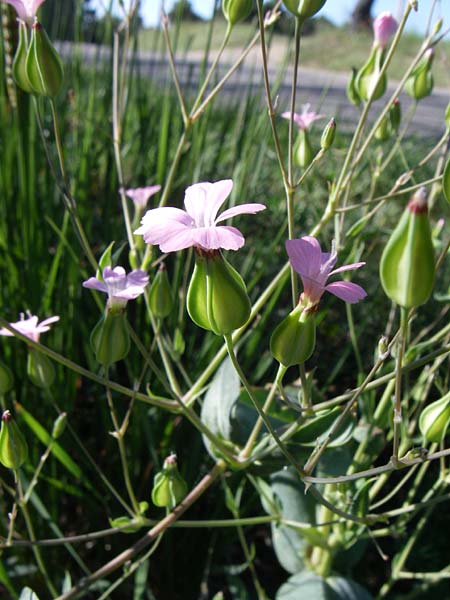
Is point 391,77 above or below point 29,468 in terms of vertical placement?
above

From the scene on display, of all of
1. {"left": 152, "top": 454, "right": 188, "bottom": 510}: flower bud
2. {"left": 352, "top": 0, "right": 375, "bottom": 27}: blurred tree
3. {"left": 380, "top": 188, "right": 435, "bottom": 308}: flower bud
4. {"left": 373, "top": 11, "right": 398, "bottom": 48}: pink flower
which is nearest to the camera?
{"left": 380, "top": 188, "right": 435, "bottom": 308}: flower bud

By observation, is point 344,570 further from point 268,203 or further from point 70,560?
point 268,203

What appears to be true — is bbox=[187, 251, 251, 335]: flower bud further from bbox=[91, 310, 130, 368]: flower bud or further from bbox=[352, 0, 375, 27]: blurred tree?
bbox=[352, 0, 375, 27]: blurred tree

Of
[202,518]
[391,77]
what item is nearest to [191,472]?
[202,518]

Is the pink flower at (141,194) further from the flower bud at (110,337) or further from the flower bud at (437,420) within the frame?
the flower bud at (437,420)

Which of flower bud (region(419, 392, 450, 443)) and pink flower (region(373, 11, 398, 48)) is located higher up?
pink flower (region(373, 11, 398, 48))

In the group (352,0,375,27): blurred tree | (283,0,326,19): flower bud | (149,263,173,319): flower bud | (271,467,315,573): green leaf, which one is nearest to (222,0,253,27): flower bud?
(283,0,326,19): flower bud

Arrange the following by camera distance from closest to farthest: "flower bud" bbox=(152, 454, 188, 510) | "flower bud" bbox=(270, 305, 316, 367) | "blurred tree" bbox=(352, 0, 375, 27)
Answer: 1. "flower bud" bbox=(270, 305, 316, 367)
2. "flower bud" bbox=(152, 454, 188, 510)
3. "blurred tree" bbox=(352, 0, 375, 27)
